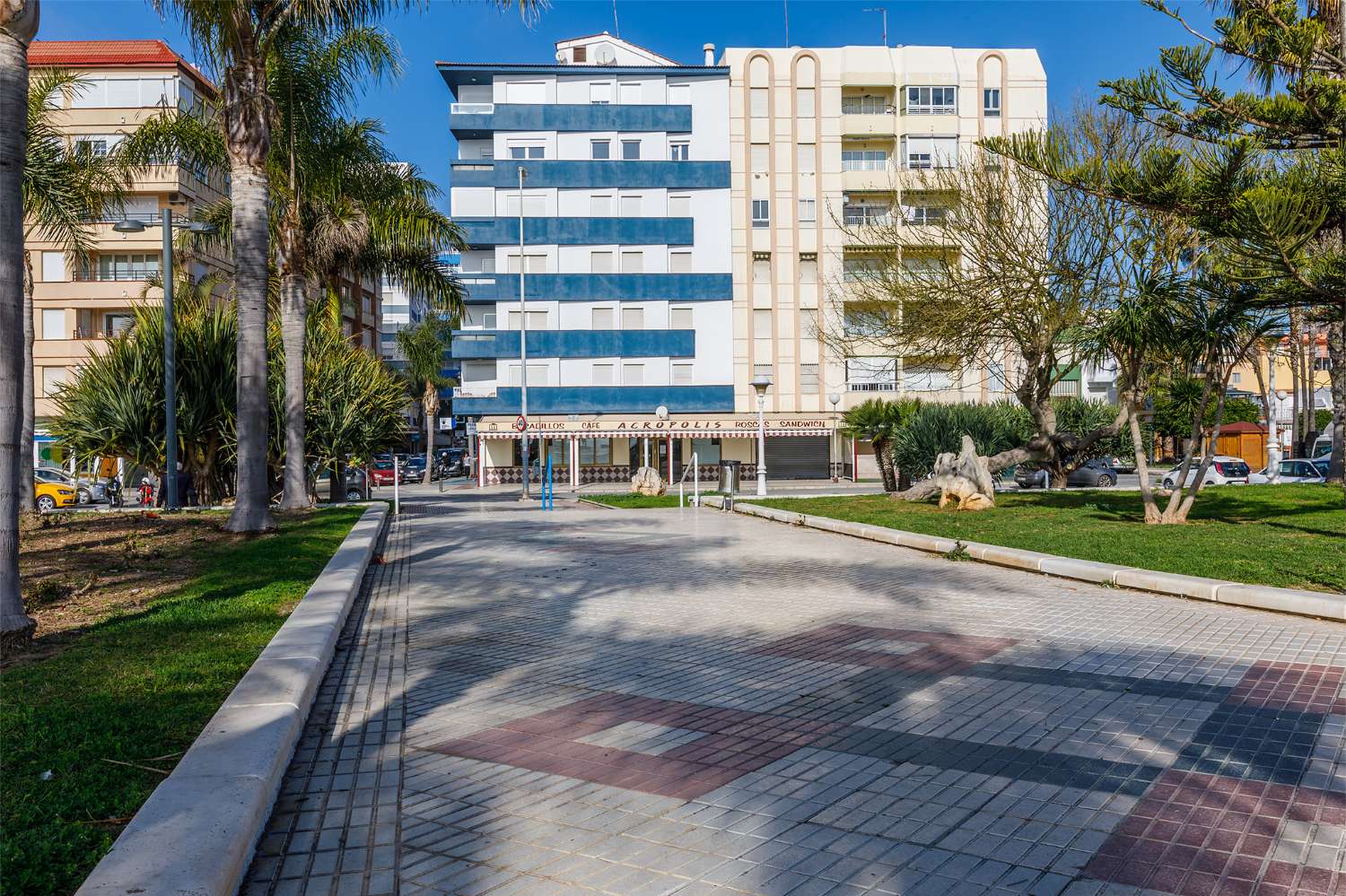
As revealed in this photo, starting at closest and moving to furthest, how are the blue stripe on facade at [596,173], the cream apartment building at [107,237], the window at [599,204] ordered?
the cream apartment building at [107,237] → the blue stripe on facade at [596,173] → the window at [599,204]

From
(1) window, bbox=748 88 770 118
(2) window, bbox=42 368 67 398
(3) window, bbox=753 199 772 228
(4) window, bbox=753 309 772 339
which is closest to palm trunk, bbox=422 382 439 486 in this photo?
(2) window, bbox=42 368 67 398

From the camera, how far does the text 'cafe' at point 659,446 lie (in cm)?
4553

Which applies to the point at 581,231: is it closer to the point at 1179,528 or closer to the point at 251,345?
the point at 251,345

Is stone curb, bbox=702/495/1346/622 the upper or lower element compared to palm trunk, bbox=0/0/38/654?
lower

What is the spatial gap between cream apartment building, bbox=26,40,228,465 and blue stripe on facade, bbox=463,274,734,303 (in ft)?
47.4

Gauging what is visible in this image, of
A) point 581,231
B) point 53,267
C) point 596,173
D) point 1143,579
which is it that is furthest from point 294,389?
point 53,267

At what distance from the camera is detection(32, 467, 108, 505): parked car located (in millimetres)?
30750

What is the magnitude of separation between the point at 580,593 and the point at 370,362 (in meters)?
16.6

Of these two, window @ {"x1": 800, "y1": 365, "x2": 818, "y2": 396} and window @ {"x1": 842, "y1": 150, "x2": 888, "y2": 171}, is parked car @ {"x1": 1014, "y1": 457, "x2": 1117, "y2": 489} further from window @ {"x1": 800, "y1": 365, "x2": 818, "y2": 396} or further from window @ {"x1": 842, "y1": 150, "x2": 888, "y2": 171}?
window @ {"x1": 842, "y1": 150, "x2": 888, "y2": 171}

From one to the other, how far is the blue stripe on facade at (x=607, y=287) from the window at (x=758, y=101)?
27.8ft

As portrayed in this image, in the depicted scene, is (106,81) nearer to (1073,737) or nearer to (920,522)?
(920,522)

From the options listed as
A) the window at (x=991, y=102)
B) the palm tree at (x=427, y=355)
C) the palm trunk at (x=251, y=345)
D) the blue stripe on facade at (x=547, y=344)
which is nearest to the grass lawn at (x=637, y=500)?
the palm trunk at (x=251, y=345)

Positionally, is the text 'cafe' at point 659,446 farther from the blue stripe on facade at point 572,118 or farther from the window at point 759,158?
the blue stripe on facade at point 572,118

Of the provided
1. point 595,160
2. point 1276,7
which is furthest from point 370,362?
point 595,160
